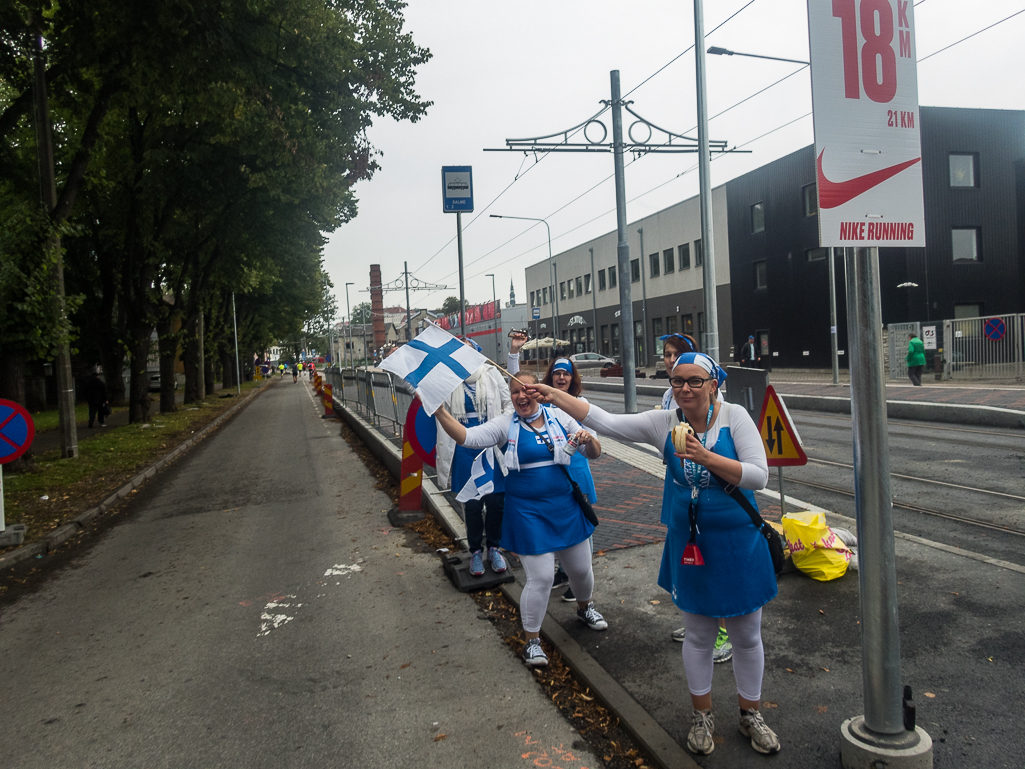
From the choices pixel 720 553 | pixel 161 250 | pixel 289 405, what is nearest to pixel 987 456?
pixel 720 553

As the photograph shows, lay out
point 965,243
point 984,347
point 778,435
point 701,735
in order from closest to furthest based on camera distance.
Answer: point 701,735, point 778,435, point 984,347, point 965,243

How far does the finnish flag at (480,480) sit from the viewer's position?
520 centimetres

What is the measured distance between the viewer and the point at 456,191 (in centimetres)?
971

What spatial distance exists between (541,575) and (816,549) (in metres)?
2.21

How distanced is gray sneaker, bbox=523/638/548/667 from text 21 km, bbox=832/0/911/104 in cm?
326

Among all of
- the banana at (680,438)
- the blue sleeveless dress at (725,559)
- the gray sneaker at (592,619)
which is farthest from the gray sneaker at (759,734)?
the gray sneaker at (592,619)

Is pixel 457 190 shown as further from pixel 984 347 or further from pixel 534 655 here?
pixel 984 347

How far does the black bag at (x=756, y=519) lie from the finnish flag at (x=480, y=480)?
2.12m

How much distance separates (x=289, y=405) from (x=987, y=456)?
2954cm

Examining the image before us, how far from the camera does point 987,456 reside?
1059 centimetres

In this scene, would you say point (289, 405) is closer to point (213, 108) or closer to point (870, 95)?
point (213, 108)

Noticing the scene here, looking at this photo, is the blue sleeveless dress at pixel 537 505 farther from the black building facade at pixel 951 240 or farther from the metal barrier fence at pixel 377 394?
the black building facade at pixel 951 240

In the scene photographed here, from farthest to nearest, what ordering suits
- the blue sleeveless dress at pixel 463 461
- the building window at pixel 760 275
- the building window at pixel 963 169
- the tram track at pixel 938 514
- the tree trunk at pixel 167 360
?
the building window at pixel 760 275 < the building window at pixel 963 169 < the tree trunk at pixel 167 360 < the tram track at pixel 938 514 < the blue sleeveless dress at pixel 463 461

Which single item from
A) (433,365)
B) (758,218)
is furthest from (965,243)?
(433,365)
